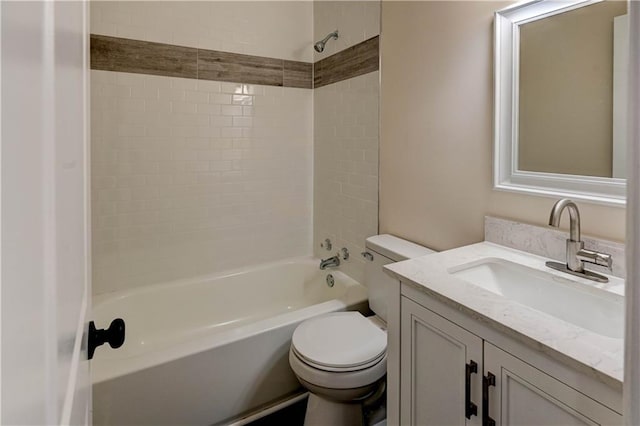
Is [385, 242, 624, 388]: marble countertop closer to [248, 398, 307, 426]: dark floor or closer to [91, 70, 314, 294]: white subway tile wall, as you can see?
[248, 398, 307, 426]: dark floor

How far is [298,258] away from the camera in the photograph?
110 inches

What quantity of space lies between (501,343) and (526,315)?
0.08 meters

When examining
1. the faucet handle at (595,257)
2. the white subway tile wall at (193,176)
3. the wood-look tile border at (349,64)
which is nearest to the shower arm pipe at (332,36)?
the wood-look tile border at (349,64)

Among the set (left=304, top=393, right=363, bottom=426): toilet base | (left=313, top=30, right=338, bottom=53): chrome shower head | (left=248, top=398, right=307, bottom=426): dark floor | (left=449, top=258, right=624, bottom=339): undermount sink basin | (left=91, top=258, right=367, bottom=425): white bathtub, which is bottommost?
(left=248, top=398, right=307, bottom=426): dark floor

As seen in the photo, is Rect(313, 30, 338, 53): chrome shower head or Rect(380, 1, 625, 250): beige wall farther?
Rect(313, 30, 338, 53): chrome shower head

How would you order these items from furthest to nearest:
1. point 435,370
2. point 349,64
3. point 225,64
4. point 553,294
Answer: point 225,64 < point 349,64 < point 553,294 < point 435,370

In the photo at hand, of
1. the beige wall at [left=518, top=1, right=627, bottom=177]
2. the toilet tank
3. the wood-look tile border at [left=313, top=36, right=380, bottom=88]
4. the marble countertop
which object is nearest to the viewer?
the marble countertop

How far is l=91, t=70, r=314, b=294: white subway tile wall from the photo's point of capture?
7.10 ft

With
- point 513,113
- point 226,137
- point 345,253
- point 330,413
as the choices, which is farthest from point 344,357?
point 226,137

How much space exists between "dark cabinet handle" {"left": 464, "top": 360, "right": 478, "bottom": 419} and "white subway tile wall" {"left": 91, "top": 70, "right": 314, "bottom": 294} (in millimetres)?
1958

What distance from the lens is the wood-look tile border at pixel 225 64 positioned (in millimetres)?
2104

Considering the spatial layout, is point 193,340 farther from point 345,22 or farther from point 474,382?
point 345,22

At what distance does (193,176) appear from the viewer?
240 centimetres

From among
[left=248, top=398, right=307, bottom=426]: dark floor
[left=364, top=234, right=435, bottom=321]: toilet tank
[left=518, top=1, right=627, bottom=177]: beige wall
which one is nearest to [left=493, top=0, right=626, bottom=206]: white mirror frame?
[left=518, top=1, right=627, bottom=177]: beige wall
